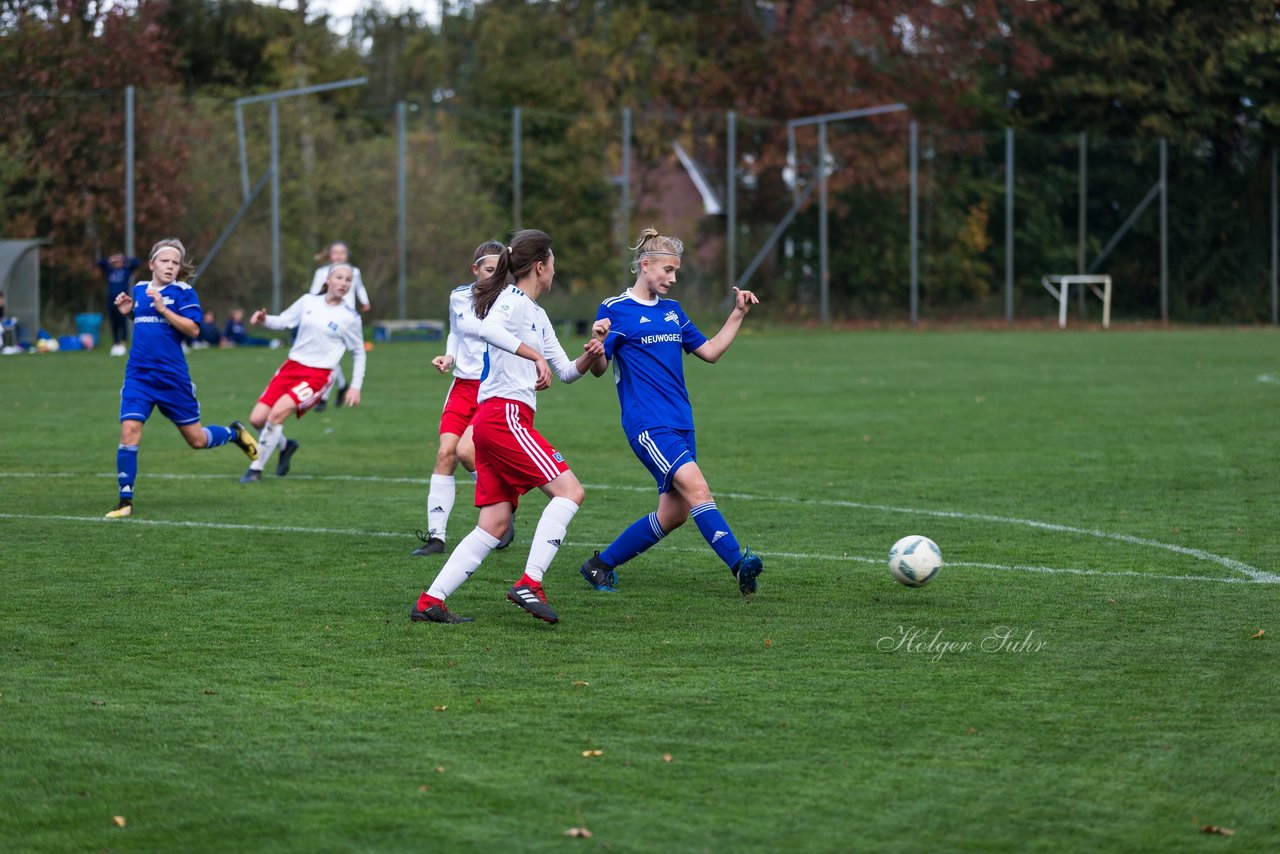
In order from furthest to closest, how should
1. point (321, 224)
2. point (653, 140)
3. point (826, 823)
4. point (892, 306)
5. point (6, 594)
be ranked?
point (892, 306) < point (653, 140) < point (321, 224) < point (6, 594) < point (826, 823)

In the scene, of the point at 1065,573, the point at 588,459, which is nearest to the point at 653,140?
the point at 588,459

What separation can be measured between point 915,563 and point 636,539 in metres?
1.41

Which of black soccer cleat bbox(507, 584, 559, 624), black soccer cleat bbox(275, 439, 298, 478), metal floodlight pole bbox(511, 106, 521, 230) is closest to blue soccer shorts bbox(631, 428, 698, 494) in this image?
black soccer cleat bbox(507, 584, 559, 624)

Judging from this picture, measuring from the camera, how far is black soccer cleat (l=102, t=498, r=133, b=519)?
34.1 ft

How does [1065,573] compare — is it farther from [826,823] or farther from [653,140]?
[653,140]

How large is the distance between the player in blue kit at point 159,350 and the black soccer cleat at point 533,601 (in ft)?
15.2

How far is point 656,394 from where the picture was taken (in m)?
7.91

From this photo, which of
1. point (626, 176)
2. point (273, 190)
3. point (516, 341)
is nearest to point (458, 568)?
point (516, 341)

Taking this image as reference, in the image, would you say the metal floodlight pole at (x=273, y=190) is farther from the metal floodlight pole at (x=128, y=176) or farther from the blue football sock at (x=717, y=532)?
the blue football sock at (x=717, y=532)

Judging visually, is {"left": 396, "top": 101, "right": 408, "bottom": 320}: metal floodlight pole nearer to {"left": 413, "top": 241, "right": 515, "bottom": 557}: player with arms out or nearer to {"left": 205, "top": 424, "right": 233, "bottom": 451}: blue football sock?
{"left": 205, "top": 424, "right": 233, "bottom": 451}: blue football sock

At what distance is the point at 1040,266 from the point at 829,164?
23.0ft

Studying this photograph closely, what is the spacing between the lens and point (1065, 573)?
27.3 ft

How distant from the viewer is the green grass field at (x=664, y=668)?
14.8ft

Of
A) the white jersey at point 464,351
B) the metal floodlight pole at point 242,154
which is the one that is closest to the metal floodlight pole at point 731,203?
the metal floodlight pole at point 242,154
